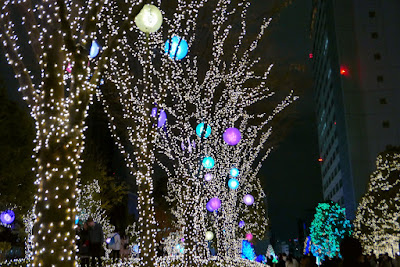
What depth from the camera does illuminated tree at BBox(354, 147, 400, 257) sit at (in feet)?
105

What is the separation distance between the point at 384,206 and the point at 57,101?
32290 millimetres

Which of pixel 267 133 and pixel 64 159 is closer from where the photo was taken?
Result: pixel 64 159

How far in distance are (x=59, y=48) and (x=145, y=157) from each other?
444 cm

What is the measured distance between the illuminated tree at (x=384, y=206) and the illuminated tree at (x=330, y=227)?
11898mm

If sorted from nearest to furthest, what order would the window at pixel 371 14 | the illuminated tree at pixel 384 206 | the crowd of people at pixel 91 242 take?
the crowd of people at pixel 91 242 → the illuminated tree at pixel 384 206 → the window at pixel 371 14

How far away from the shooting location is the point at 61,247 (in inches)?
205

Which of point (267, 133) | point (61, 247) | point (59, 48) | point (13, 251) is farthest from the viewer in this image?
point (13, 251)

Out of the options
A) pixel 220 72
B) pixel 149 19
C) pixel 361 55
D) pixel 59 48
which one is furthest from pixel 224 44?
pixel 361 55

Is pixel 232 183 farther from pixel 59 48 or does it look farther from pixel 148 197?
pixel 59 48

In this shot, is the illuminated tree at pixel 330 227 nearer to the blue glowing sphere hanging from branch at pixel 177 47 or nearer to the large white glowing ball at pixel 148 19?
the blue glowing sphere hanging from branch at pixel 177 47

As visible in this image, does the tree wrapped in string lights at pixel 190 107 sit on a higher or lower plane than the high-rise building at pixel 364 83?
lower

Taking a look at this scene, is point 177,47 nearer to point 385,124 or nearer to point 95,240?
point 95,240

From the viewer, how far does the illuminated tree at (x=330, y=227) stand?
49.3 metres

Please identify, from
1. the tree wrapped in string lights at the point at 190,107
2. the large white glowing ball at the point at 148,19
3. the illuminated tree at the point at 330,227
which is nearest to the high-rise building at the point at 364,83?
the illuminated tree at the point at 330,227
